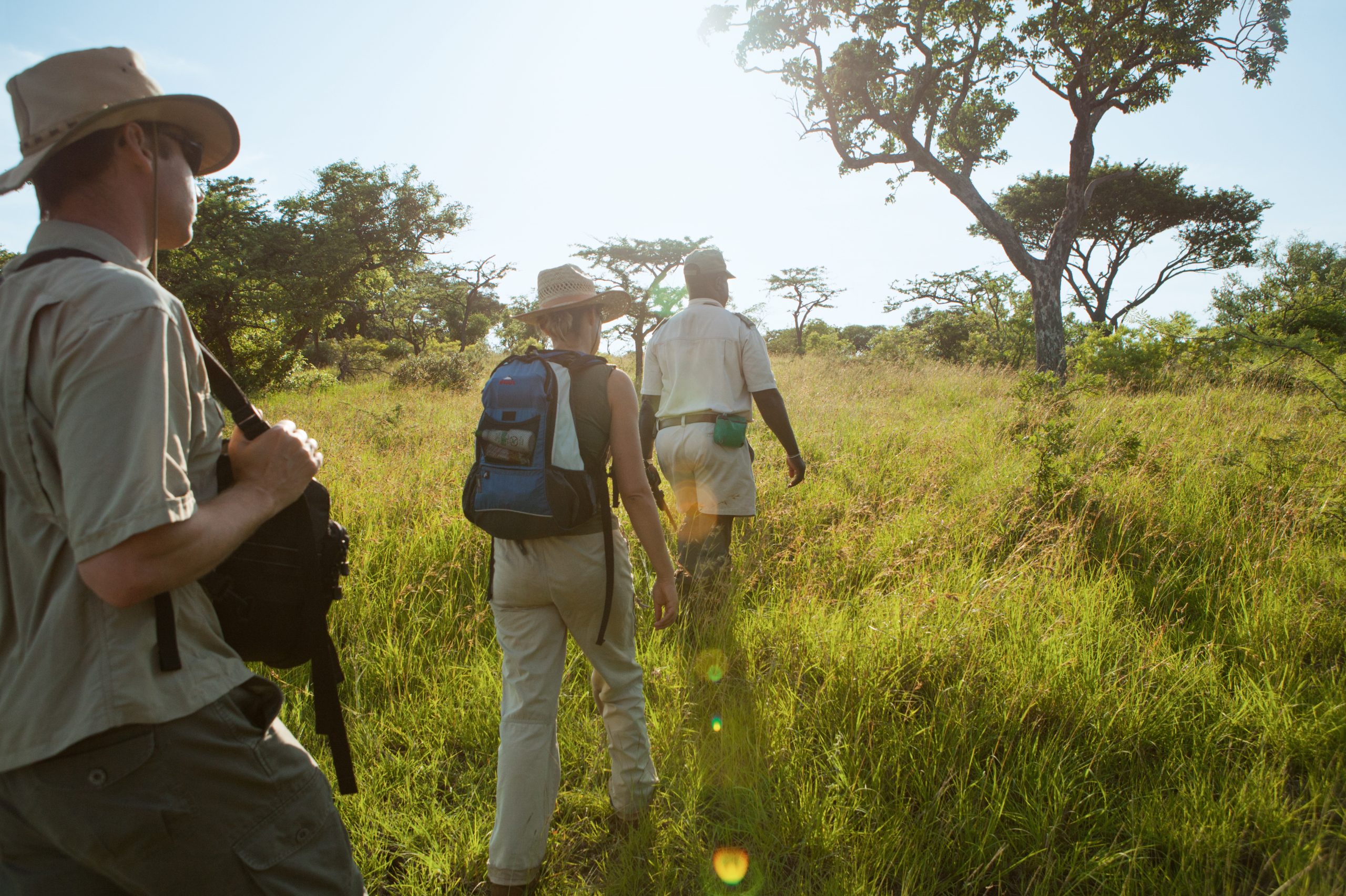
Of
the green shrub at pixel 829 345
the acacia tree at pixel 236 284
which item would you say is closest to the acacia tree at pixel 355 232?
the acacia tree at pixel 236 284

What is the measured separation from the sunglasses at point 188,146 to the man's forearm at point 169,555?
0.66 meters

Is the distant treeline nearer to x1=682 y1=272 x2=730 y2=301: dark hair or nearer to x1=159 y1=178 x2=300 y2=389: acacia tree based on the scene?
x1=682 y1=272 x2=730 y2=301: dark hair

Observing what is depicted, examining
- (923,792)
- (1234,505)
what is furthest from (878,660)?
(1234,505)

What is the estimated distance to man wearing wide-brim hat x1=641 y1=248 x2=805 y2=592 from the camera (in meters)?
3.79

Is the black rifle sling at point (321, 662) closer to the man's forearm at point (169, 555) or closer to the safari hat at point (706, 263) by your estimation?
the man's forearm at point (169, 555)

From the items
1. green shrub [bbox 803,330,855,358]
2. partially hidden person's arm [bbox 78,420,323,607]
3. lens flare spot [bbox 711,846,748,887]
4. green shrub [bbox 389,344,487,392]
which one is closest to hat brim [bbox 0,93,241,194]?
partially hidden person's arm [bbox 78,420,323,607]

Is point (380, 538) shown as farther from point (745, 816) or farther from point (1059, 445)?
point (1059, 445)

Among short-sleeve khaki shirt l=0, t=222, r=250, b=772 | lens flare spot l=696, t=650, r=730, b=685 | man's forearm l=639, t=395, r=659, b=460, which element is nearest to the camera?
short-sleeve khaki shirt l=0, t=222, r=250, b=772

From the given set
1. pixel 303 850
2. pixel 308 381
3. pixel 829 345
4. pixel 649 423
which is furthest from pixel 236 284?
pixel 829 345

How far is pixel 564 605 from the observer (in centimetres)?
209

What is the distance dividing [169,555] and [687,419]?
10.1 ft

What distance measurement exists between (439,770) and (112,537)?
2.03 m

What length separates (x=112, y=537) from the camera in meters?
0.90

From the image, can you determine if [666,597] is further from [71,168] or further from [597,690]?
[71,168]
